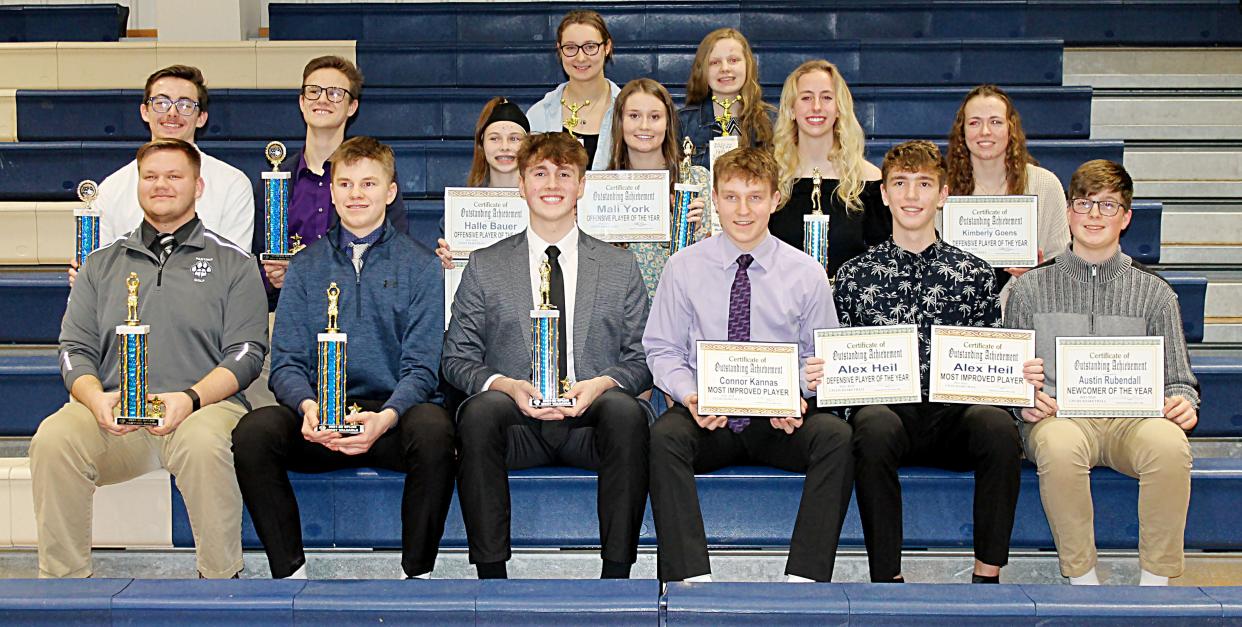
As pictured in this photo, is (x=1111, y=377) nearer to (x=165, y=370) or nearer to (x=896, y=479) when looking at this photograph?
(x=896, y=479)

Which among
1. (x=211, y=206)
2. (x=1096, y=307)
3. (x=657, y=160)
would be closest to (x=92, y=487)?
(x=211, y=206)

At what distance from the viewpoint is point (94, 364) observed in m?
2.88

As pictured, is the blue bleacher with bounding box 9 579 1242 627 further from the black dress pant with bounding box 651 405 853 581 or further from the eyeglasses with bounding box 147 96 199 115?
the eyeglasses with bounding box 147 96 199 115

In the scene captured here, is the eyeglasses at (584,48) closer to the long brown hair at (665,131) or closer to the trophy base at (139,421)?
the long brown hair at (665,131)

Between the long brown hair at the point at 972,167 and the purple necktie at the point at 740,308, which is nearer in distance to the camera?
the purple necktie at the point at 740,308

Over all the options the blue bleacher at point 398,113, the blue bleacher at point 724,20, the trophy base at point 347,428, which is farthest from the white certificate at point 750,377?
the blue bleacher at point 724,20

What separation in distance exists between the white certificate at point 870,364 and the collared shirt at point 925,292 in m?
0.18

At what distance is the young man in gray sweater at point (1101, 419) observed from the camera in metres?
2.68

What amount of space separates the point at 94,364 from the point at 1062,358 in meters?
2.36

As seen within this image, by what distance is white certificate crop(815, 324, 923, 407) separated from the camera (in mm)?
2699

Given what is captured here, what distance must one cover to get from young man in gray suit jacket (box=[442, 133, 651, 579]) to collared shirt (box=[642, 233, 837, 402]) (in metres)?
0.09

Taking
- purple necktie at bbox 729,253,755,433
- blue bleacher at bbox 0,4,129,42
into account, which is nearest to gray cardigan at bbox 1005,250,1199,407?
purple necktie at bbox 729,253,755,433

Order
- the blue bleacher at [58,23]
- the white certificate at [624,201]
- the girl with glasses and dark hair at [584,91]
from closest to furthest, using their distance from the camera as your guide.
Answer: the white certificate at [624,201], the girl with glasses and dark hair at [584,91], the blue bleacher at [58,23]

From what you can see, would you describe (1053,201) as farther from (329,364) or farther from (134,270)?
(134,270)
